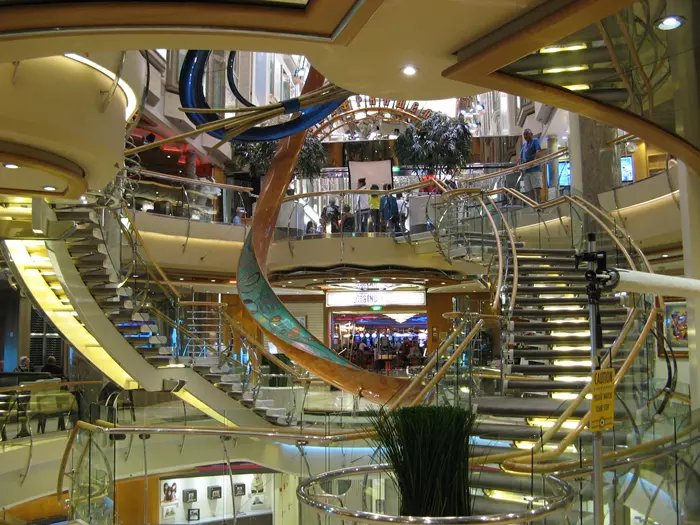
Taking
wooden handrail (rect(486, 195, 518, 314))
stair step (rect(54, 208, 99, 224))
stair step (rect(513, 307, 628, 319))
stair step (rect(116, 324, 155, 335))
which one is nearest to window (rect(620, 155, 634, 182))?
wooden handrail (rect(486, 195, 518, 314))

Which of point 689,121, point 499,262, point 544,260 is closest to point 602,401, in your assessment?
point 689,121

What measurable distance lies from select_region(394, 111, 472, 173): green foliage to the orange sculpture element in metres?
6.10

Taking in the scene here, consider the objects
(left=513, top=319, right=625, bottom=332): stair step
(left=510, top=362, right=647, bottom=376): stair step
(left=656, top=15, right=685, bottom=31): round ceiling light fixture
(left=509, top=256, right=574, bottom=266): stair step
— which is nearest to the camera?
(left=656, top=15, right=685, bottom=31): round ceiling light fixture

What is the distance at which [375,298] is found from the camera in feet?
67.4

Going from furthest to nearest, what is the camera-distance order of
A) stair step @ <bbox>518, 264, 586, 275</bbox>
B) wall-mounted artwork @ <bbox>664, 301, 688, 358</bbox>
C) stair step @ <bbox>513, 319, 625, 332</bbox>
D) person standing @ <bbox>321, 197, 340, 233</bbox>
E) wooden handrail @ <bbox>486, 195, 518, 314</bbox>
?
person standing @ <bbox>321, 197, 340, 233</bbox>, wall-mounted artwork @ <bbox>664, 301, 688, 358</bbox>, stair step @ <bbox>518, 264, 586, 275</bbox>, wooden handrail @ <bbox>486, 195, 518, 314</bbox>, stair step @ <bbox>513, 319, 625, 332</bbox>

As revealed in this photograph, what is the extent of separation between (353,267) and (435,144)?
3.99 meters

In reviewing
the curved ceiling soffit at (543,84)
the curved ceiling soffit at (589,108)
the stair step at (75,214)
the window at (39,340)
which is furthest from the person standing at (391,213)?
the curved ceiling soffit at (543,84)

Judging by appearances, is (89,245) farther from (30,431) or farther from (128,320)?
(30,431)

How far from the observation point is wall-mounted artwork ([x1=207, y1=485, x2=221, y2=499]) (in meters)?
6.92

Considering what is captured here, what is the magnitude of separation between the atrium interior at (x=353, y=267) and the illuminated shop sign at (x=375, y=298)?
2.33 meters

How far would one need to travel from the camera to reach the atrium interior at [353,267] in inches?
126

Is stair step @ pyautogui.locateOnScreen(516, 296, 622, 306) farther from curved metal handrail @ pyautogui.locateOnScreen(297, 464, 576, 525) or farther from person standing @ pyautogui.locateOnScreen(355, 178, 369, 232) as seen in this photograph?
person standing @ pyautogui.locateOnScreen(355, 178, 369, 232)

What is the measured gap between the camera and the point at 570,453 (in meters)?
4.18

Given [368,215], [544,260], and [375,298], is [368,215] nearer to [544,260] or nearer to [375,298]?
[544,260]
